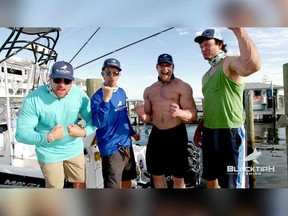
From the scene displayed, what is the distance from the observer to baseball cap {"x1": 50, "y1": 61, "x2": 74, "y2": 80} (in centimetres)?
171

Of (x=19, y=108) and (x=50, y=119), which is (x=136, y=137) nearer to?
(x=50, y=119)

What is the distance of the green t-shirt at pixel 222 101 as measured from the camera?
1729mm

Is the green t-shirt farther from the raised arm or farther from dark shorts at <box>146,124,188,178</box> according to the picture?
dark shorts at <box>146,124,188,178</box>

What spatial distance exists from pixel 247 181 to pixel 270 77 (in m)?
0.81

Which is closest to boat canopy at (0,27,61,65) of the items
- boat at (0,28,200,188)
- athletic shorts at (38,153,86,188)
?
boat at (0,28,200,188)

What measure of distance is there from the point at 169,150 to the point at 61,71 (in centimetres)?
97

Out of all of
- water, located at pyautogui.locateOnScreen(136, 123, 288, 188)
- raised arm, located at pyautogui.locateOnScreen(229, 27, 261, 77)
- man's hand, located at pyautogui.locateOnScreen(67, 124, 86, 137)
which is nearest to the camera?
raised arm, located at pyautogui.locateOnScreen(229, 27, 261, 77)

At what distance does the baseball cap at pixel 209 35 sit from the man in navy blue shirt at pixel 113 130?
0.62 meters

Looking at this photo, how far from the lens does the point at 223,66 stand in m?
1.71

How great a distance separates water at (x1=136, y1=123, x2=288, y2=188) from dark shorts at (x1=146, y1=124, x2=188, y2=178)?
0.06 metres

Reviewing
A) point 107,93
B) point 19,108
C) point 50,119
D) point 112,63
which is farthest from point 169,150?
point 19,108

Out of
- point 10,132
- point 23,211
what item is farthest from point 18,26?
point 23,211

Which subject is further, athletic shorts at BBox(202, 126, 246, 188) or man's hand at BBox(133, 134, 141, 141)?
man's hand at BBox(133, 134, 141, 141)

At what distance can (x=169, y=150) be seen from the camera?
1.88m
